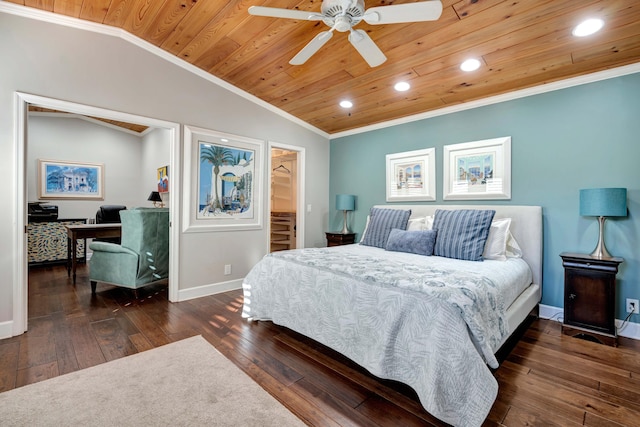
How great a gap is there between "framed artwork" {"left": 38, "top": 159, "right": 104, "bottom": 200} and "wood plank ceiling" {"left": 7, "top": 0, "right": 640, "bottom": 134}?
408 cm

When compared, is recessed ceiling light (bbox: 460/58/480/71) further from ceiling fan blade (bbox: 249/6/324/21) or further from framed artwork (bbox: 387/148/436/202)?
ceiling fan blade (bbox: 249/6/324/21)

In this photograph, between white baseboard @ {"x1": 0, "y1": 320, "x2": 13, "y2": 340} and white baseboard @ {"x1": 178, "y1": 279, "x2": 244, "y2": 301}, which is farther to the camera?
white baseboard @ {"x1": 178, "y1": 279, "x2": 244, "y2": 301}

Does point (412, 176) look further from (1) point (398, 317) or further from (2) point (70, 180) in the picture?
(2) point (70, 180)

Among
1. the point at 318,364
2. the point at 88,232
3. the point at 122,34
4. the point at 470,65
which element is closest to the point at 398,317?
the point at 318,364

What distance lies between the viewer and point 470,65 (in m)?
2.78

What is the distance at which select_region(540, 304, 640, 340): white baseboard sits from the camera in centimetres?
256

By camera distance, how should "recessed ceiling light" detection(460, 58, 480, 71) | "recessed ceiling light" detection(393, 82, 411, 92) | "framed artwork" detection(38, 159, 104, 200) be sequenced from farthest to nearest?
"framed artwork" detection(38, 159, 104, 200) < "recessed ceiling light" detection(393, 82, 411, 92) < "recessed ceiling light" detection(460, 58, 480, 71)

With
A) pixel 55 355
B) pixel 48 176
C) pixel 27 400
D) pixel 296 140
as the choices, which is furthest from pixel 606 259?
pixel 48 176

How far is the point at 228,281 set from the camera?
13.0ft

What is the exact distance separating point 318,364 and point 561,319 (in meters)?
2.55

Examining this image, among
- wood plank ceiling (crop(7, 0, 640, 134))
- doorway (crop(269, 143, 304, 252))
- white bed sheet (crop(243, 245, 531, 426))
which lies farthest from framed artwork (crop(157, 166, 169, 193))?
white bed sheet (crop(243, 245, 531, 426))

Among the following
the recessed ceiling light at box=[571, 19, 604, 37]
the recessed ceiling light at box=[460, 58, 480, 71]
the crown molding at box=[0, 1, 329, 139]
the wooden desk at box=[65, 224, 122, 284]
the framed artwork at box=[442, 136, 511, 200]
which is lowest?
the wooden desk at box=[65, 224, 122, 284]

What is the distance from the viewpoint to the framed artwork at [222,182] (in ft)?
11.8

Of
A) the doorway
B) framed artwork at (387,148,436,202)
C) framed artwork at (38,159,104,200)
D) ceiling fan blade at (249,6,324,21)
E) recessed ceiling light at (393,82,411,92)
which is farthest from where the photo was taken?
the doorway
